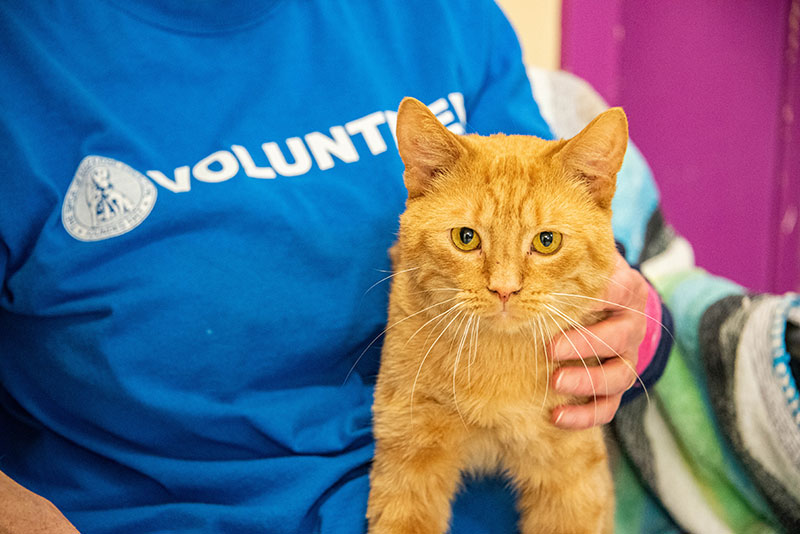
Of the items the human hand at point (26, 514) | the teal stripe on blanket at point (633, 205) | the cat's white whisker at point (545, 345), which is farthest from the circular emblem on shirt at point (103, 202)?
the teal stripe on blanket at point (633, 205)

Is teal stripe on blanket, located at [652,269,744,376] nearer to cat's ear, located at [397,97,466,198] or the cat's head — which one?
the cat's head

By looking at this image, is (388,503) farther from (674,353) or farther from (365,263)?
(674,353)

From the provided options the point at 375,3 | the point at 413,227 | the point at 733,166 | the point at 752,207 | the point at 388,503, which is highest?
the point at 375,3

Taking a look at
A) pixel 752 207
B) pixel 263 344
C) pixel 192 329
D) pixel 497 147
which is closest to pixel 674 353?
pixel 497 147

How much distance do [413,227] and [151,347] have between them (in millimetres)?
438

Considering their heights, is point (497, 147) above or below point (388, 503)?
above

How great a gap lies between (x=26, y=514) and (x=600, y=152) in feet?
2.88

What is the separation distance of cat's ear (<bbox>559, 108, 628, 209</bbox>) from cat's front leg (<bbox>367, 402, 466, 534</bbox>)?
0.40 metres

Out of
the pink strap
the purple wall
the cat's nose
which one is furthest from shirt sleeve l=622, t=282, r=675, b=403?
the purple wall

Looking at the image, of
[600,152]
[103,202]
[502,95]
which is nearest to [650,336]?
[600,152]

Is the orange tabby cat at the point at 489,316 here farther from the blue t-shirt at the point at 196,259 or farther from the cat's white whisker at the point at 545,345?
the blue t-shirt at the point at 196,259

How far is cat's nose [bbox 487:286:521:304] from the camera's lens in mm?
895

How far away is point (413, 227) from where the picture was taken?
0.99 meters

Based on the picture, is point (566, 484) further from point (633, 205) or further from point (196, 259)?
point (633, 205)
